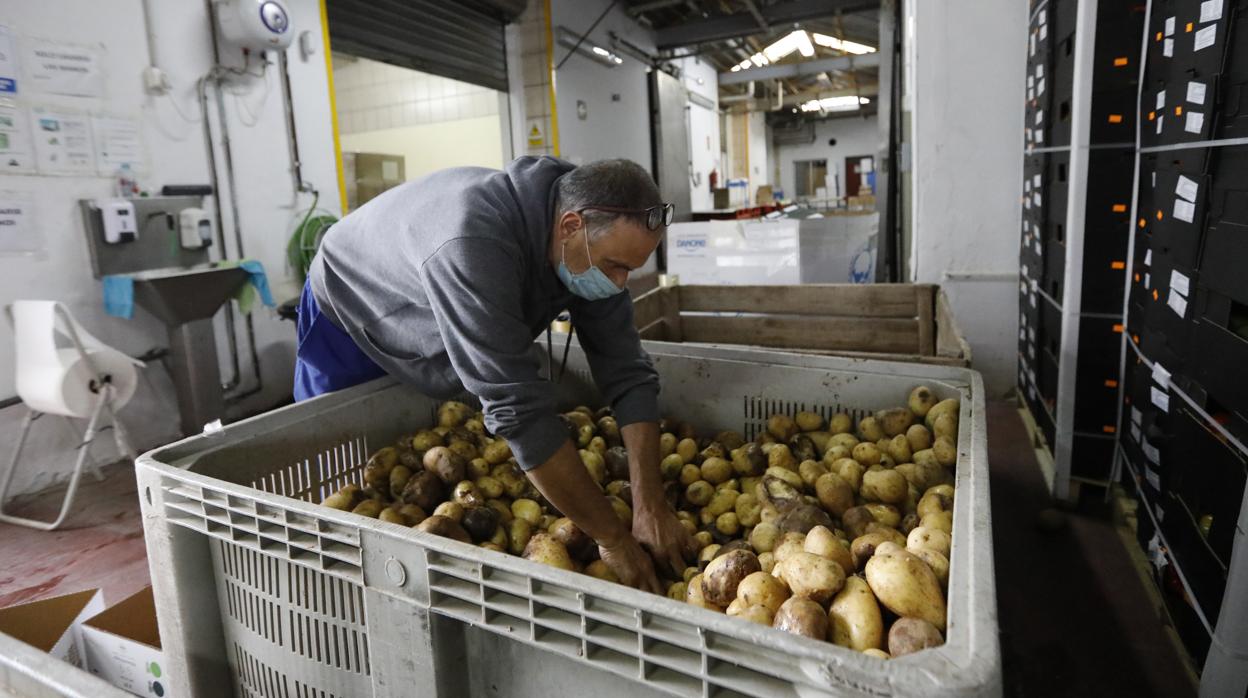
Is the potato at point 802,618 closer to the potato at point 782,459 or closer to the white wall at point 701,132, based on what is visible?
the potato at point 782,459

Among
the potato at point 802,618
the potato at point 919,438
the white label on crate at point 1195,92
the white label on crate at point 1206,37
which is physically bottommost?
the potato at point 802,618

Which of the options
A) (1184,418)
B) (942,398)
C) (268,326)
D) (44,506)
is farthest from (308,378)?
(268,326)

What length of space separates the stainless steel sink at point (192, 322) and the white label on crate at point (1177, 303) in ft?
12.8

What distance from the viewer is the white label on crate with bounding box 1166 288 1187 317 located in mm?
1756

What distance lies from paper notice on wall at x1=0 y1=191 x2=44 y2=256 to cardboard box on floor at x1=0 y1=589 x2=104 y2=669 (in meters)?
2.23

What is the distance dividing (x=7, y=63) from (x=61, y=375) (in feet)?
4.64

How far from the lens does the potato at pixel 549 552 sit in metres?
1.33

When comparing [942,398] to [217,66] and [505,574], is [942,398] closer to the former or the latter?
[505,574]

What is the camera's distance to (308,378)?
1.88 m

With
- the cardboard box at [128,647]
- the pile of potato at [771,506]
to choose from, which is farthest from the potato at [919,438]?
the cardboard box at [128,647]

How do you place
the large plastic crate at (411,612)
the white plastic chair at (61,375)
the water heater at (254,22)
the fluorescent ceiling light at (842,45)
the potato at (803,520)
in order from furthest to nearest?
the fluorescent ceiling light at (842,45), the water heater at (254,22), the white plastic chair at (61,375), the potato at (803,520), the large plastic crate at (411,612)

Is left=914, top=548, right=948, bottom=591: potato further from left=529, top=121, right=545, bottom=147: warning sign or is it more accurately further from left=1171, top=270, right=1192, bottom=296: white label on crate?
left=529, top=121, right=545, bottom=147: warning sign

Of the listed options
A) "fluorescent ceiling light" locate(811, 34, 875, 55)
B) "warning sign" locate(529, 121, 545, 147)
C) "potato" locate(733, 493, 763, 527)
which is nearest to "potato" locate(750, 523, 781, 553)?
"potato" locate(733, 493, 763, 527)

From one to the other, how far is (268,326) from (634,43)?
6.55 metres
